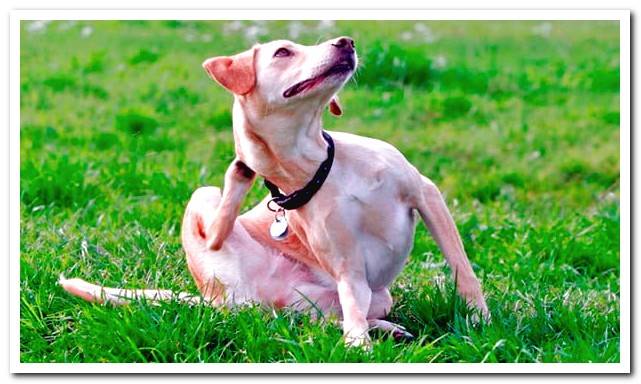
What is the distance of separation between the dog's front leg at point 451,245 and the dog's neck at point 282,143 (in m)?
0.49

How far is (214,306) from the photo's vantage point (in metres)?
4.68

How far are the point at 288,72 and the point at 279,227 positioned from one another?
81 centimetres

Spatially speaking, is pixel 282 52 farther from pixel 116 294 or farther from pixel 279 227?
pixel 116 294

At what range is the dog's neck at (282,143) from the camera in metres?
4.40

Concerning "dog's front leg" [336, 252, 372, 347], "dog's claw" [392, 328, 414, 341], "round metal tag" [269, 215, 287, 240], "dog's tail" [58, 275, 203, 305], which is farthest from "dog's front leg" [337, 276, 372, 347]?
"dog's tail" [58, 275, 203, 305]

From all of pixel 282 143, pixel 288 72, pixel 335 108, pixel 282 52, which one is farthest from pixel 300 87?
pixel 335 108

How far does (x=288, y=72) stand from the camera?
4297mm

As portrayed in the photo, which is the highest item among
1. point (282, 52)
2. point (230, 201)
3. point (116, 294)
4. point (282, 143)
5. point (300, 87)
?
point (282, 52)

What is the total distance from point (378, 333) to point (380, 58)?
4491 mm

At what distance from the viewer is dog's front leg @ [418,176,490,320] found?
4562 mm

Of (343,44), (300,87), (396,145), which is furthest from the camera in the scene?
(396,145)

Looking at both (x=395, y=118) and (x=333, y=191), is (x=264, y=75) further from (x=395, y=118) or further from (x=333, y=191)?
(x=395, y=118)
